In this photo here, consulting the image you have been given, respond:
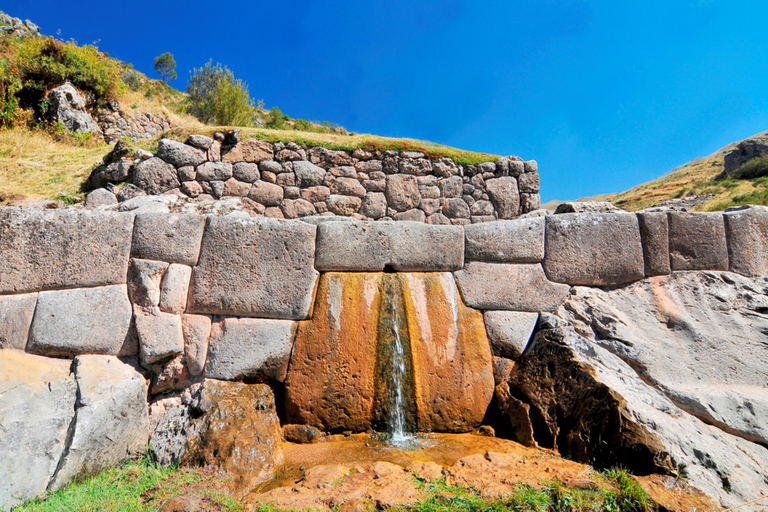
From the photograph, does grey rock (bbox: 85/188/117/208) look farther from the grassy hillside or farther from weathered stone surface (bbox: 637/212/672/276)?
the grassy hillside

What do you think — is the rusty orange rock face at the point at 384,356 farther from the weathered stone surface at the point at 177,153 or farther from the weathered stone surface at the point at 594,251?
the weathered stone surface at the point at 177,153

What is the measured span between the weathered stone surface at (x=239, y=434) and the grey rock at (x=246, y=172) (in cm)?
500

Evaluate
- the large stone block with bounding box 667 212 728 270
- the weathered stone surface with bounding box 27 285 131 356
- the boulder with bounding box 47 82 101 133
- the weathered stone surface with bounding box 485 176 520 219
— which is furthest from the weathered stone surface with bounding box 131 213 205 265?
the boulder with bounding box 47 82 101 133

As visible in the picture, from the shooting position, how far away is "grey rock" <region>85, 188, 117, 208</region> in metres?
6.52

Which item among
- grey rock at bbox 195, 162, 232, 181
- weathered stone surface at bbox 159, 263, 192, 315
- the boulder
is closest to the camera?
weathered stone surface at bbox 159, 263, 192, 315

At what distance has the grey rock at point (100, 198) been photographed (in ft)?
21.4

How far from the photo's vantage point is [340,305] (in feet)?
11.2

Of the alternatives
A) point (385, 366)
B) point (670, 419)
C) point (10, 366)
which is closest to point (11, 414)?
point (10, 366)

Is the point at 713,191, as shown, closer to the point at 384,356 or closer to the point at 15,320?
the point at 384,356

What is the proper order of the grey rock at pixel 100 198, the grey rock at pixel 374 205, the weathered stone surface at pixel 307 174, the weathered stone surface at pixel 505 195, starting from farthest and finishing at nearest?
1. the weathered stone surface at pixel 505 195
2. the grey rock at pixel 374 205
3. the weathered stone surface at pixel 307 174
4. the grey rock at pixel 100 198

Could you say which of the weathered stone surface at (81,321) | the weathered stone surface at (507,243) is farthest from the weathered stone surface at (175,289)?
the weathered stone surface at (507,243)

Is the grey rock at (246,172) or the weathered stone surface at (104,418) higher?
the grey rock at (246,172)

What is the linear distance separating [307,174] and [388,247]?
460 centimetres

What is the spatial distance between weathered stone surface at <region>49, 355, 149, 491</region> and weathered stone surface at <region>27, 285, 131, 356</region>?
0.36 feet
